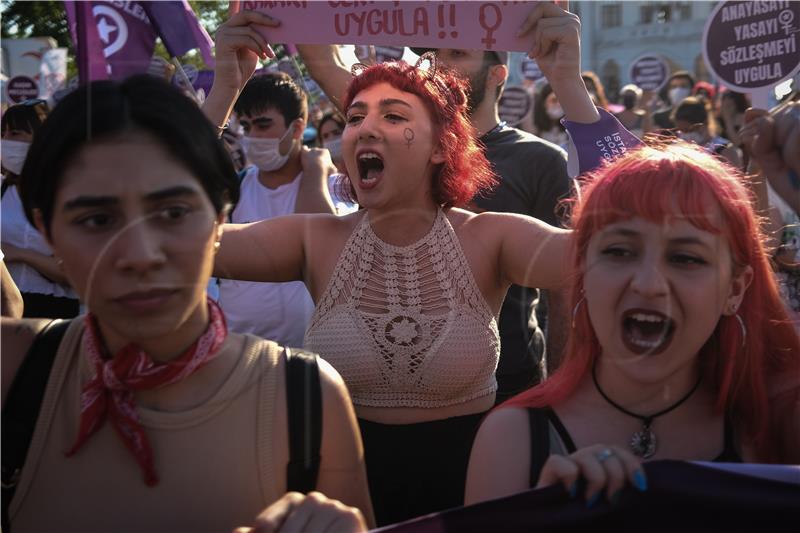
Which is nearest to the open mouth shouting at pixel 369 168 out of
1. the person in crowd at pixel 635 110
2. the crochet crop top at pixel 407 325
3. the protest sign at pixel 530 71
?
the crochet crop top at pixel 407 325

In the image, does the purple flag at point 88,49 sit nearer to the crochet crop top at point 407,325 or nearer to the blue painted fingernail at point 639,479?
the crochet crop top at point 407,325

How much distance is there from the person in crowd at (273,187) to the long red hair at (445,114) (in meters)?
1.36

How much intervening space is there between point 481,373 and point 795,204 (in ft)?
4.44

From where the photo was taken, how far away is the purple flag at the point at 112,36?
68.1 inches

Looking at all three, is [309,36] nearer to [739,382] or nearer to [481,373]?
[481,373]

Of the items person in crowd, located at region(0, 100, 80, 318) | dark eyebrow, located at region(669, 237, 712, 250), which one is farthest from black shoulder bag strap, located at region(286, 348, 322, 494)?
person in crowd, located at region(0, 100, 80, 318)

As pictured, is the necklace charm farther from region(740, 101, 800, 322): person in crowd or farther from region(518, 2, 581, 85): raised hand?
region(740, 101, 800, 322): person in crowd

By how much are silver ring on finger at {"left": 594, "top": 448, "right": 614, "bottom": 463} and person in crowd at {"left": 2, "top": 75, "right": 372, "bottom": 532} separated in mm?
452

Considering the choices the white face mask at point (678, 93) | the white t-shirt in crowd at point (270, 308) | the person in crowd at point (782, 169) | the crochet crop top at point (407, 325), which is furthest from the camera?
the white face mask at point (678, 93)

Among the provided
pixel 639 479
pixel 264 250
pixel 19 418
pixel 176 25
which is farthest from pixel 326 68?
pixel 639 479

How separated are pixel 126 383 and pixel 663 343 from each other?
100 centimetres

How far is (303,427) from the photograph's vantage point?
1.62m

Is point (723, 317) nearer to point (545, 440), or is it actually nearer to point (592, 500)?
point (545, 440)

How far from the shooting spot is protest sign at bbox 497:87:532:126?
8.12 metres
